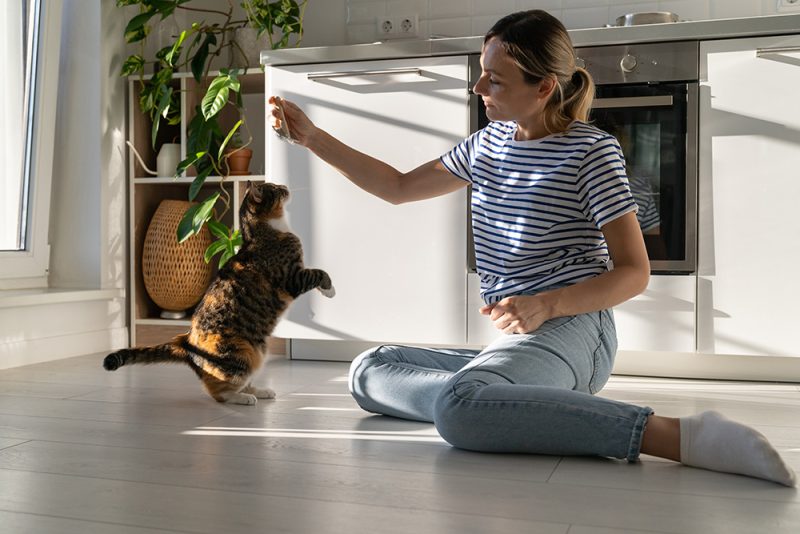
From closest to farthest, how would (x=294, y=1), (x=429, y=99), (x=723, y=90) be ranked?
(x=723, y=90), (x=429, y=99), (x=294, y=1)

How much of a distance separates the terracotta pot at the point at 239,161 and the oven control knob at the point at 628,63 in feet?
5.19

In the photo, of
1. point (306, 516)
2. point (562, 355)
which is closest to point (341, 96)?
point (562, 355)

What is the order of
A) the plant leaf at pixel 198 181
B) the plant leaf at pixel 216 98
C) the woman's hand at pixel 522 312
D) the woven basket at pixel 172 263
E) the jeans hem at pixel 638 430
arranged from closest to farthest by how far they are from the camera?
the jeans hem at pixel 638 430, the woman's hand at pixel 522 312, the plant leaf at pixel 216 98, the plant leaf at pixel 198 181, the woven basket at pixel 172 263

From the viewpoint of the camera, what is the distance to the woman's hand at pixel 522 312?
1.80m

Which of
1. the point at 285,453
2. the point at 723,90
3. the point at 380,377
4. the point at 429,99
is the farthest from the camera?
the point at 429,99

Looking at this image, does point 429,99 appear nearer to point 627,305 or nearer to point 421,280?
point 421,280

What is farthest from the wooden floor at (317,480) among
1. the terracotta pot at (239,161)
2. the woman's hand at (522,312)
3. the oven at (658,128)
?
the terracotta pot at (239,161)

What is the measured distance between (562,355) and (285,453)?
0.59 metres

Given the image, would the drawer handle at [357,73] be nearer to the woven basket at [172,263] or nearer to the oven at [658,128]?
the oven at [658,128]

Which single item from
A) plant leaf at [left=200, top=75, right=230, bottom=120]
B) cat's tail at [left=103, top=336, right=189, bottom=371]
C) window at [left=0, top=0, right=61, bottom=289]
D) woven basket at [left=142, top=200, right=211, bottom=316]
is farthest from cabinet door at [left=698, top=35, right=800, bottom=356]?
window at [left=0, top=0, right=61, bottom=289]

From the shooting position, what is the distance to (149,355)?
2.31m

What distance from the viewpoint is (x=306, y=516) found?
1.35m

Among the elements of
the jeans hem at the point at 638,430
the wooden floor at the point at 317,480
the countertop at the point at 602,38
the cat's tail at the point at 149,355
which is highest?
the countertop at the point at 602,38

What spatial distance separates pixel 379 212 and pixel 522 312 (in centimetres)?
136
